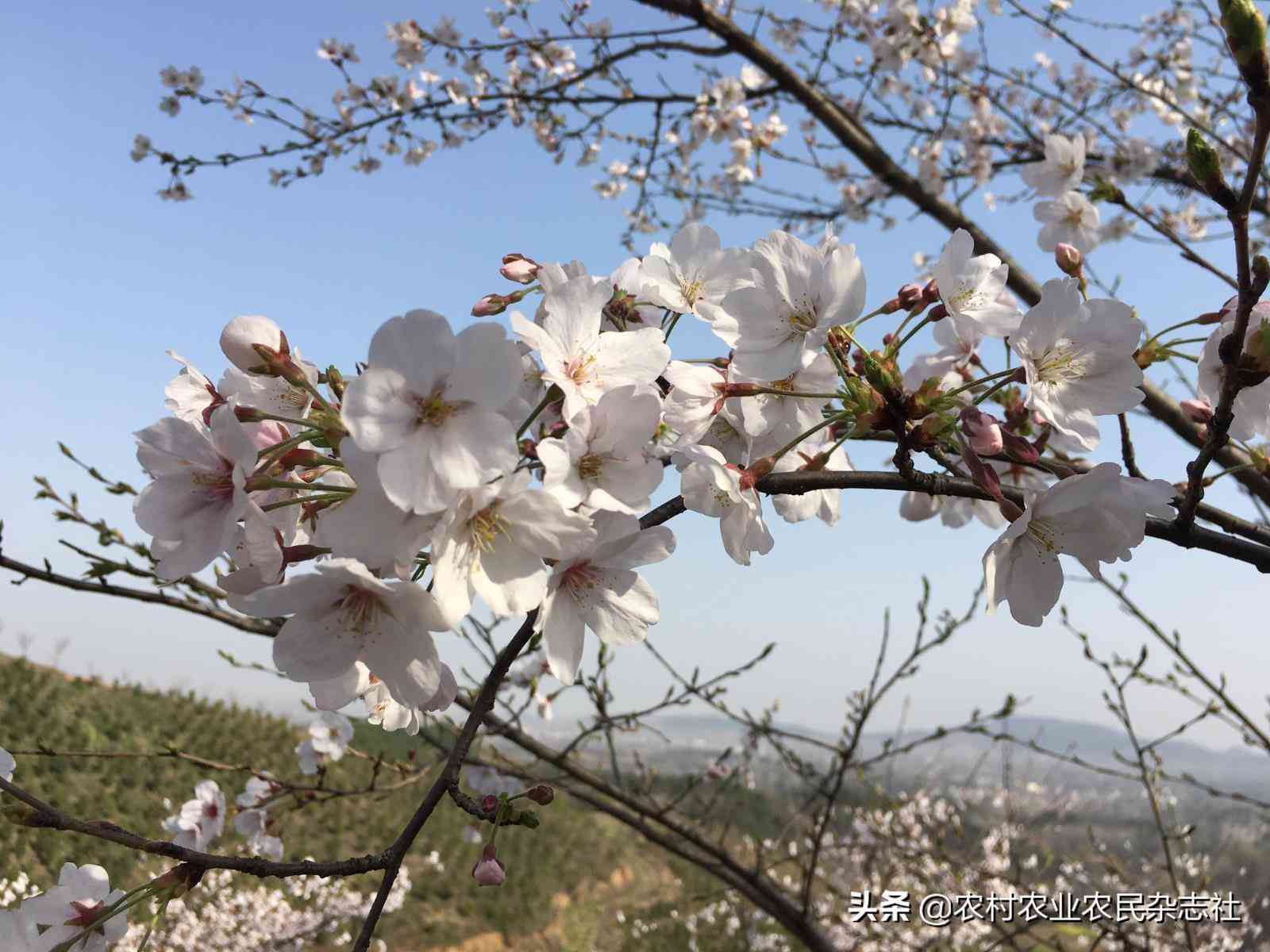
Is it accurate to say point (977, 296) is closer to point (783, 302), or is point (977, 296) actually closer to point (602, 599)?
point (783, 302)

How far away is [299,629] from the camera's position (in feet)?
2.76

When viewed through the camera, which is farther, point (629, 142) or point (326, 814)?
point (326, 814)

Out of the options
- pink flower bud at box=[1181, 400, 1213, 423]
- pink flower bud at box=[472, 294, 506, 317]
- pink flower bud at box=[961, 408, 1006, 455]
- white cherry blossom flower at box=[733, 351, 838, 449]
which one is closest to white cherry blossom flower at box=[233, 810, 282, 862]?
pink flower bud at box=[472, 294, 506, 317]

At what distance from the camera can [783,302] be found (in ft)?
3.50

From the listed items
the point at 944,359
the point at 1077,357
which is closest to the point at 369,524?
the point at 1077,357

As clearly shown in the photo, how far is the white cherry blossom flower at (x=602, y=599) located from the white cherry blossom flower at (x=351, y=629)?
0.14 m

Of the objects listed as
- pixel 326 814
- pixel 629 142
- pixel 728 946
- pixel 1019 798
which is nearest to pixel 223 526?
pixel 629 142

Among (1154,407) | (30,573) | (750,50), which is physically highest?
(750,50)

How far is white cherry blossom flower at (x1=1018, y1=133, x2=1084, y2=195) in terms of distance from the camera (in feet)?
9.20

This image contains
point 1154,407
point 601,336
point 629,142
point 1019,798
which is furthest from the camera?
point 1019,798

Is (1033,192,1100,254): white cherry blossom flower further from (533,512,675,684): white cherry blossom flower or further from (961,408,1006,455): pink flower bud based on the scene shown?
(533,512,675,684): white cherry blossom flower

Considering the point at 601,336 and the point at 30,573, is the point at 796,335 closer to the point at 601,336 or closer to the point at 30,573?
the point at 601,336

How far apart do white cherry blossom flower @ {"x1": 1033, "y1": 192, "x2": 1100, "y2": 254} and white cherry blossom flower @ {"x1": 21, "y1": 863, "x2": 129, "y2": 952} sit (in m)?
2.82

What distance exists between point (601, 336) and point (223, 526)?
0.47 m
